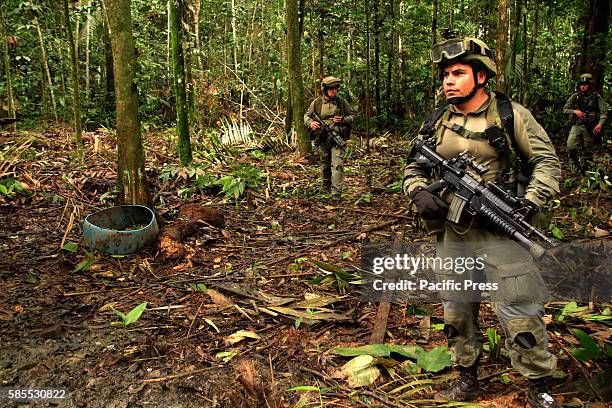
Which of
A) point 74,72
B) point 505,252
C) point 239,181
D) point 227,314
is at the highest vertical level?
point 74,72

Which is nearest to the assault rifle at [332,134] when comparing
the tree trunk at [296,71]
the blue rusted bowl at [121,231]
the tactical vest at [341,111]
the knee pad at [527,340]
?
the tactical vest at [341,111]

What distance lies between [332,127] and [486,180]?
18.6 feet

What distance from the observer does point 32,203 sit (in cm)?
704

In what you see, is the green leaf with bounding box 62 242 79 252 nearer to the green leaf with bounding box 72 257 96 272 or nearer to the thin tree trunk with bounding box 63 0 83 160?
the green leaf with bounding box 72 257 96 272

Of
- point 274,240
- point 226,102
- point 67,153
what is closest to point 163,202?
point 274,240

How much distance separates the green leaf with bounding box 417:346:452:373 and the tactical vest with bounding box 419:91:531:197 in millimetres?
1271

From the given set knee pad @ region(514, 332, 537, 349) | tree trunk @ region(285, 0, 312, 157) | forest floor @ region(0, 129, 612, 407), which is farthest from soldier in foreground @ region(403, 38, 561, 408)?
tree trunk @ region(285, 0, 312, 157)

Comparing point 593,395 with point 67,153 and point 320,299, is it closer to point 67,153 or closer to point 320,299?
point 320,299

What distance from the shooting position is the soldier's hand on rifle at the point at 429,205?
9.11 feet

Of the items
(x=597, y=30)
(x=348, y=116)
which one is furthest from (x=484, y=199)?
(x=597, y=30)

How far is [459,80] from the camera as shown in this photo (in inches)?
110

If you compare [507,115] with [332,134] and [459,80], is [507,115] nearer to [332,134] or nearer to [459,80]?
[459,80]

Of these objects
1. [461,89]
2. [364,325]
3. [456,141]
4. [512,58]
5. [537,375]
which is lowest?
[364,325]

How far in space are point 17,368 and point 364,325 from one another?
2658mm
